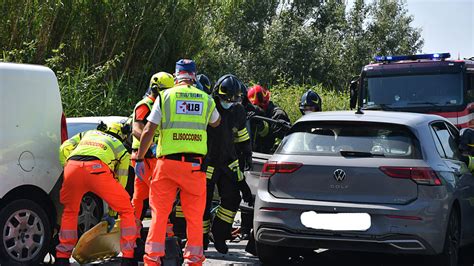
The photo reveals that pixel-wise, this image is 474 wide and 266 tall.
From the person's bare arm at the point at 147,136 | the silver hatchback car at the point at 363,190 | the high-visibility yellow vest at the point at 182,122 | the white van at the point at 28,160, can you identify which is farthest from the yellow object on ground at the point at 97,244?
the silver hatchback car at the point at 363,190

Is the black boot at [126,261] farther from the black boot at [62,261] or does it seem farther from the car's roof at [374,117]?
the car's roof at [374,117]

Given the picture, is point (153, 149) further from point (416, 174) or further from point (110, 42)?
point (110, 42)

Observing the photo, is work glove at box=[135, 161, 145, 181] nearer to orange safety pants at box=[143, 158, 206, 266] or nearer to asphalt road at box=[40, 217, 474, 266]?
orange safety pants at box=[143, 158, 206, 266]

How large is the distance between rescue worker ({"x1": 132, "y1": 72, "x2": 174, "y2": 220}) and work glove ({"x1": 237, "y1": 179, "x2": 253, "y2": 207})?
3.03ft

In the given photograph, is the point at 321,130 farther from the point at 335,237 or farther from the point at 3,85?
the point at 3,85

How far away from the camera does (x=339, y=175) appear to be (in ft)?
21.8

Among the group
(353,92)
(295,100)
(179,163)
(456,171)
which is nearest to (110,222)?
(179,163)

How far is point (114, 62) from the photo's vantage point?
14734mm

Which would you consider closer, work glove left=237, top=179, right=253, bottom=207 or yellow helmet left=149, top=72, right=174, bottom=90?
yellow helmet left=149, top=72, right=174, bottom=90

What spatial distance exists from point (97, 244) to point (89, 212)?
113 centimetres

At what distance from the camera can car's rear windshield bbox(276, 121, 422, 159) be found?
674cm

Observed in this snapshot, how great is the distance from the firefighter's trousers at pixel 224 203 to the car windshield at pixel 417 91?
23.1ft

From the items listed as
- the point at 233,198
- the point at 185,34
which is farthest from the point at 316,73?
the point at 233,198

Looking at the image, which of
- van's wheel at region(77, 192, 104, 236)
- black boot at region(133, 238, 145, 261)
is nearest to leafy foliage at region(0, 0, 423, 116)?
van's wheel at region(77, 192, 104, 236)
